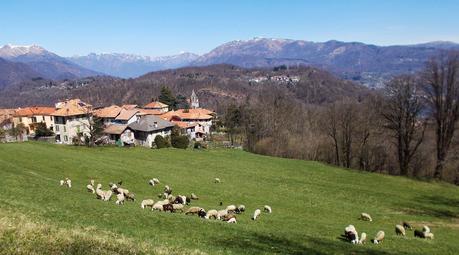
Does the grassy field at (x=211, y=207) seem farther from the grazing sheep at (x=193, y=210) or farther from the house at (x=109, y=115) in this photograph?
the house at (x=109, y=115)

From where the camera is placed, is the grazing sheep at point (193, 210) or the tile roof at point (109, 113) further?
the tile roof at point (109, 113)

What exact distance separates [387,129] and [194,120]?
109 m

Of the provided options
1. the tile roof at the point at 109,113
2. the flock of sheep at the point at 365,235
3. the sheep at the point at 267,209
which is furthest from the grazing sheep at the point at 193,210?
the tile roof at the point at 109,113

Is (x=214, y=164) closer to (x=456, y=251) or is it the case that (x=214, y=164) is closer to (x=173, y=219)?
(x=173, y=219)

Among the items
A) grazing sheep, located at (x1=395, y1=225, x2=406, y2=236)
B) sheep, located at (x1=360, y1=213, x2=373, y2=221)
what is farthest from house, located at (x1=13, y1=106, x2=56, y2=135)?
grazing sheep, located at (x1=395, y1=225, x2=406, y2=236)

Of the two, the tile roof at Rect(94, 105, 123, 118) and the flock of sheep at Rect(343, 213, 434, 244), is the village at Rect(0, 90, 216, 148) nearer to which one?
the tile roof at Rect(94, 105, 123, 118)

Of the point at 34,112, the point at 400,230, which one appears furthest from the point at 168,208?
the point at 34,112


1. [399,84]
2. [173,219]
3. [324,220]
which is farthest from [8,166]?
[399,84]

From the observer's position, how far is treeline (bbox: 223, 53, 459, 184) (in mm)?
62062

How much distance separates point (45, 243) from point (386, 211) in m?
32.5

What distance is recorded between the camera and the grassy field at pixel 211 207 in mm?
18078

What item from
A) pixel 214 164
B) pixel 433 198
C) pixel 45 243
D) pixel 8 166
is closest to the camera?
pixel 45 243

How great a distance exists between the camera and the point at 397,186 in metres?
53.3

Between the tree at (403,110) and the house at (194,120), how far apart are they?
96317 mm
